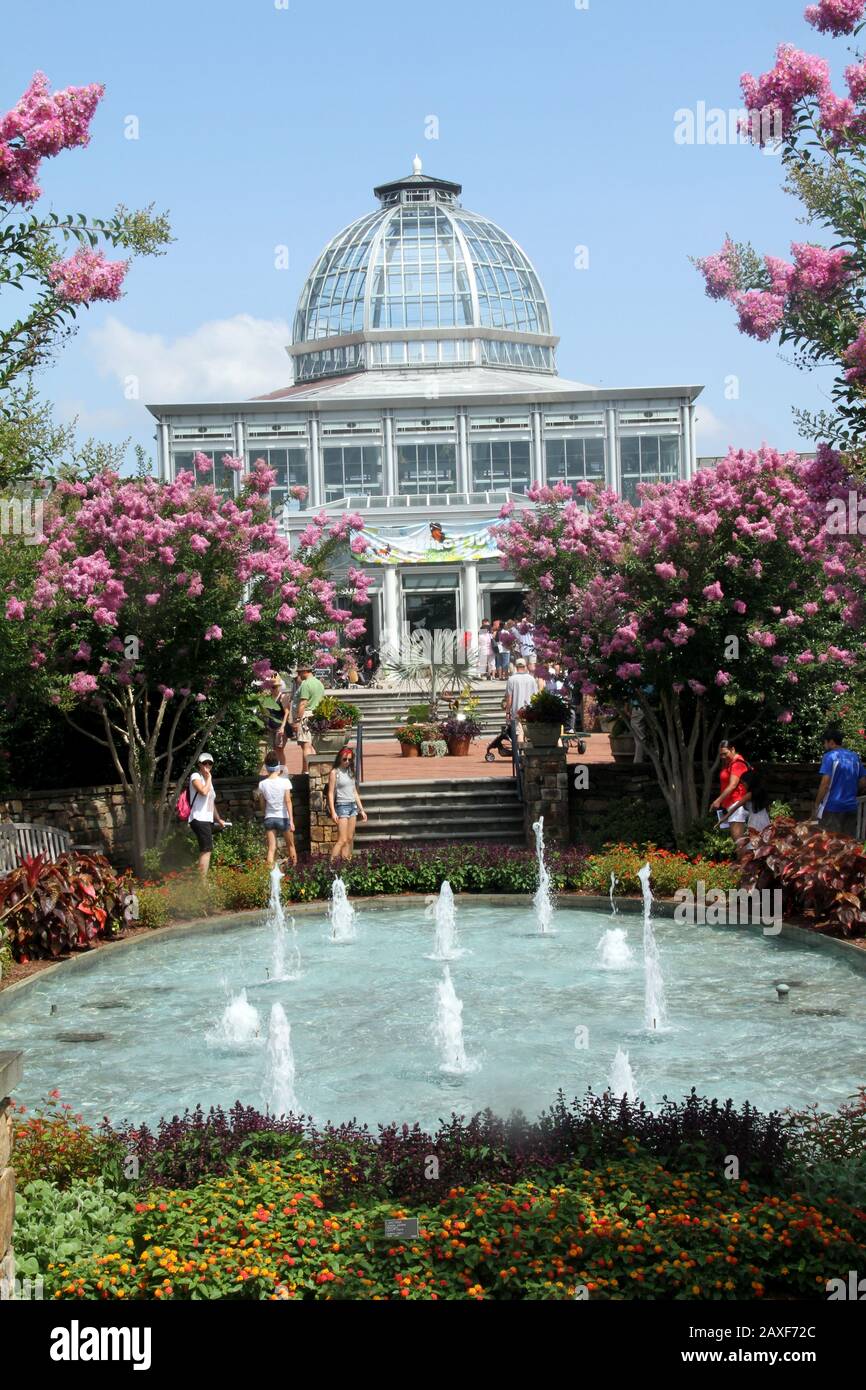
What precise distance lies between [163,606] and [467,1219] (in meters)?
12.1

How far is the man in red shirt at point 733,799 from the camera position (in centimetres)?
Answer: 1758

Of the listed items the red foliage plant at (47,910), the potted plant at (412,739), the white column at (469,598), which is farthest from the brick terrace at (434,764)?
the white column at (469,598)

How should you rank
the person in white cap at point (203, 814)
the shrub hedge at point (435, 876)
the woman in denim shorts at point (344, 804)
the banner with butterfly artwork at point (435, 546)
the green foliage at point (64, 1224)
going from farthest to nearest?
the banner with butterfly artwork at point (435, 546), the woman in denim shorts at point (344, 804), the person in white cap at point (203, 814), the shrub hedge at point (435, 876), the green foliage at point (64, 1224)

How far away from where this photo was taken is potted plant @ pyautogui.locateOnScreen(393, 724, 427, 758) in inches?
1110

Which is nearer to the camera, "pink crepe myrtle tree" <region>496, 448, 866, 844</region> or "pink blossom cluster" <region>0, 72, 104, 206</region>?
"pink blossom cluster" <region>0, 72, 104, 206</region>

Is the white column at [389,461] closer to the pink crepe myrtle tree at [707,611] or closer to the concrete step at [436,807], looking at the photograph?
the concrete step at [436,807]

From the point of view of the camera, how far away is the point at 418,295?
247ft

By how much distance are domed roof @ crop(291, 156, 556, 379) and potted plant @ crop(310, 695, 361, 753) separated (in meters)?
55.8

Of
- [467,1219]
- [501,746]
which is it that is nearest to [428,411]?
[501,746]

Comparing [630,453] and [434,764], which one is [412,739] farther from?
[630,453]

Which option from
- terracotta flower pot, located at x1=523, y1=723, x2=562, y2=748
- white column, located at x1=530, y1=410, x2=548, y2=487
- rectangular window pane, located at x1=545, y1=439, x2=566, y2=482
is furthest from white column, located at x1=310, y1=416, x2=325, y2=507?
terracotta flower pot, located at x1=523, y1=723, x2=562, y2=748

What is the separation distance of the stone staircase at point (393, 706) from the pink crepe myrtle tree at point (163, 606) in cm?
1281

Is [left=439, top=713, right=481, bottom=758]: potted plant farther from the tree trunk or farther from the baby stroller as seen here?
the tree trunk
